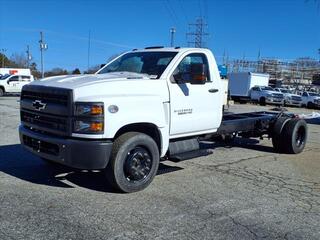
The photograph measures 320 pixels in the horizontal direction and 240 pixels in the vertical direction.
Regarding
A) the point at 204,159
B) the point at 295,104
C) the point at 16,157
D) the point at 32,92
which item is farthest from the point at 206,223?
the point at 295,104

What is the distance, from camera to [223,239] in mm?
4715

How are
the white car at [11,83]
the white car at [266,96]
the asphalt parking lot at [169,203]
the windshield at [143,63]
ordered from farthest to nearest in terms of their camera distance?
1. the white car at [266,96]
2. the white car at [11,83]
3. the windshield at [143,63]
4. the asphalt parking lot at [169,203]

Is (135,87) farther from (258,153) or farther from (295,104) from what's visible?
(295,104)

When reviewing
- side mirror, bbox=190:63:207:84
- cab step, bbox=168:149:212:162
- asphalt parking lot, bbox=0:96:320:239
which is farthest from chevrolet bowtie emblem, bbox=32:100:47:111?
side mirror, bbox=190:63:207:84

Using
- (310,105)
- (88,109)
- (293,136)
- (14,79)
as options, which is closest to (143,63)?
(88,109)

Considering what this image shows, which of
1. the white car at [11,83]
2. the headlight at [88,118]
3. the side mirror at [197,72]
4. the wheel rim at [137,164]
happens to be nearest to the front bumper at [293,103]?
the white car at [11,83]

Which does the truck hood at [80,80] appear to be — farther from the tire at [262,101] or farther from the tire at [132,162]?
the tire at [262,101]

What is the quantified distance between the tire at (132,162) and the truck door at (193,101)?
0.66m

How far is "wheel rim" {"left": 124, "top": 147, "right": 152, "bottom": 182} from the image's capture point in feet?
20.6

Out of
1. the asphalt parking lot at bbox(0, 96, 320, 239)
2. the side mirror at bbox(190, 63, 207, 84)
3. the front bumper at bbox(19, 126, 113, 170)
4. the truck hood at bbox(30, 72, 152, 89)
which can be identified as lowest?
the asphalt parking lot at bbox(0, 96, 320, 239)

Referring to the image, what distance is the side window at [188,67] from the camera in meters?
7.08

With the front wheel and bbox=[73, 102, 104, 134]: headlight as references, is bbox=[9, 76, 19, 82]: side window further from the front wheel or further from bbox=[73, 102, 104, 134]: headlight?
bbox=[73, 102, 104, 134]: headlight

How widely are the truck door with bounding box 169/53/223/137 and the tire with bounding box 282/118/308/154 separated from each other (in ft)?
9.52

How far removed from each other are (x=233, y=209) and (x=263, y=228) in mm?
714
